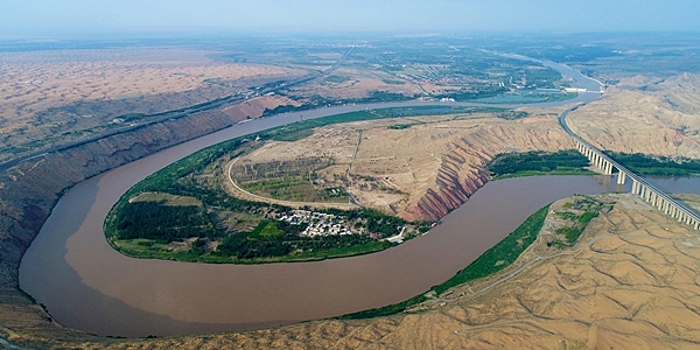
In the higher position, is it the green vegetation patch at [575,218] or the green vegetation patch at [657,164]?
the green vegetation patch at [657,164]

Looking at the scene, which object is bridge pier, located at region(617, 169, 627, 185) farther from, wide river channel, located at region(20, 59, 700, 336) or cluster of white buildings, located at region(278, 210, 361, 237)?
cluster of white buildings, located at region(278, 210, 361, 237)

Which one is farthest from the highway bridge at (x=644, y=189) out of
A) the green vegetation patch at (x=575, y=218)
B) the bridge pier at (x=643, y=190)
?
the green vegetation patch at (x=575, y=218)

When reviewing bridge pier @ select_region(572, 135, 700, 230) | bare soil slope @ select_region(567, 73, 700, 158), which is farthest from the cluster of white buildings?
bare soil slope @ select_region(567, 73, 700, 158)

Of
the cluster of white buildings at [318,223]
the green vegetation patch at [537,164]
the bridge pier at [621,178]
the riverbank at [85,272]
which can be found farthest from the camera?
the green vegetation patch at [537,164]

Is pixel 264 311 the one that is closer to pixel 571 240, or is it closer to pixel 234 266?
pixel 234 266

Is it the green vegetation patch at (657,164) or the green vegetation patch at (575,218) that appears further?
the green vegetation patch at (657,164)

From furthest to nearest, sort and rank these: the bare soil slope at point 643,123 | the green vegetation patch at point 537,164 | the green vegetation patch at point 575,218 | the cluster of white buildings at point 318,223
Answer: the bare soil slope at point 643,123
the green vegetation patch at point 537,164
the cluster of white buildings at point 318,223
the green vegetation patch at point 575,218

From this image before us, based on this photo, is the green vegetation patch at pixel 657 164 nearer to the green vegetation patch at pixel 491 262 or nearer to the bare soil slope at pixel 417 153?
the bare soil slope at pixel 417 153
